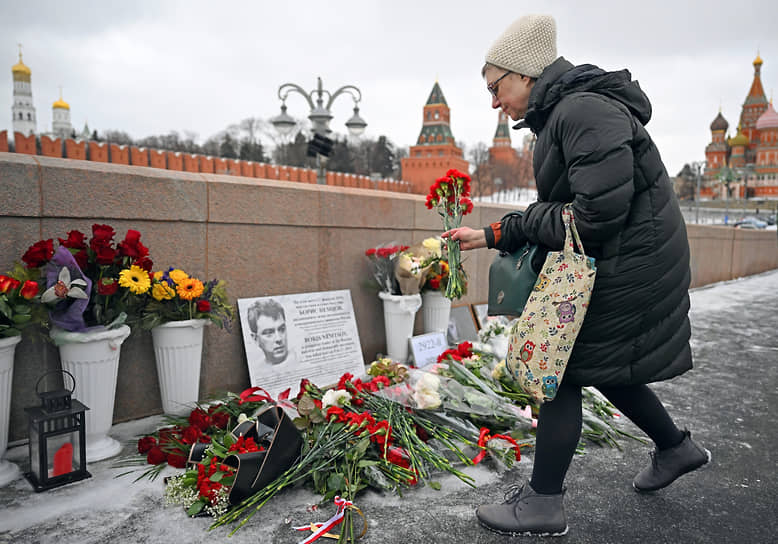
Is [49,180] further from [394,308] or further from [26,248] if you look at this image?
[394,308]

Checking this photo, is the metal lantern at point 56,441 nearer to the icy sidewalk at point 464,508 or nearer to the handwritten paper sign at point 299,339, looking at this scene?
the icy sidewalk at point 464,508

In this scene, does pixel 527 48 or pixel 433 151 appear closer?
pixel 527 48

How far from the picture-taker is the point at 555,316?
5.91 ft

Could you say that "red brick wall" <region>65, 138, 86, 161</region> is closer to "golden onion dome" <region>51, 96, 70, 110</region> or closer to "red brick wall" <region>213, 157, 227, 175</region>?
"red brick wall" <region>213, 157, 227, 175</region>

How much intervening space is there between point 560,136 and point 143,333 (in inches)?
99.9

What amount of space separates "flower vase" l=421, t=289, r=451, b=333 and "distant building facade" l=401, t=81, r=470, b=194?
115 feet

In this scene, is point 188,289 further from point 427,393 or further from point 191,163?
point 191,163

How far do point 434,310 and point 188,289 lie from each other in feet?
7.65

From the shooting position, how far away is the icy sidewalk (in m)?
2.04

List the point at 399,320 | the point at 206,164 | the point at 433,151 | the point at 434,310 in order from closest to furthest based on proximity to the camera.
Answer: the point at 399,320, the point at 434,310, the point at 206,164, the point at 433,151

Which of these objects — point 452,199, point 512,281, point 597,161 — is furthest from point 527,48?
point 452,199

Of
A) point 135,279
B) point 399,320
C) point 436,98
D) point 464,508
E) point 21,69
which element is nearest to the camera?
point 464,508

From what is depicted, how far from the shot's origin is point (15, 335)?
7.95 feet

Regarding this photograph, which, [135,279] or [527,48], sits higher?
[527,48]
